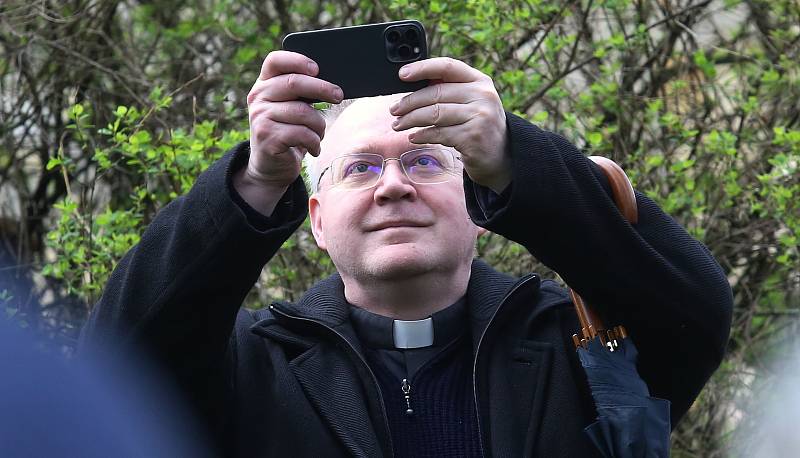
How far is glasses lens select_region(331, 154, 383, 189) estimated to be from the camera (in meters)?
2.92

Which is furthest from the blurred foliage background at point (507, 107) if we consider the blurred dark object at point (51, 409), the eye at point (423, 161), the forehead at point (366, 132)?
the blurred dark object at point (51, 409)

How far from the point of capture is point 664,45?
4.98m

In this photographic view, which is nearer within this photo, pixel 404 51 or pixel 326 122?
pixel 404 51

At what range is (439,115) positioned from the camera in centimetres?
229

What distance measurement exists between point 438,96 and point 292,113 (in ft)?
0.91

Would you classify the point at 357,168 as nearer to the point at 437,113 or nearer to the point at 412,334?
the point at 412,334

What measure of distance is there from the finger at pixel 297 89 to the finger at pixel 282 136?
51 millimetres

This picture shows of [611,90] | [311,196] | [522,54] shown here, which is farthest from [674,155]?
[311,196]

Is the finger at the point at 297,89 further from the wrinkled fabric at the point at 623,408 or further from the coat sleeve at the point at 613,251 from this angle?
the wrinkled fabric at the point at 623,408

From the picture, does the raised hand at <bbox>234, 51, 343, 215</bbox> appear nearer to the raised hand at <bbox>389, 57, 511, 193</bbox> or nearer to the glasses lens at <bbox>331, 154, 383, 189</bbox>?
the raised hand at <bbox>389, 57, 511, 193</bbox>

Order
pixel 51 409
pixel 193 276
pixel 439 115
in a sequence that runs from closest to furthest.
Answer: pixel 51 409 → pixel 439 115 → pixel 193 276

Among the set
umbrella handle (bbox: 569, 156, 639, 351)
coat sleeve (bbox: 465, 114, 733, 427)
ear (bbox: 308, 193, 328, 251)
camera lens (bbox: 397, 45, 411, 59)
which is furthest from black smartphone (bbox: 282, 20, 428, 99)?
ear (bbox: 308, 193, 328, 251)

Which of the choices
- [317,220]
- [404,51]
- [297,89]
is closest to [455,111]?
[404,51]

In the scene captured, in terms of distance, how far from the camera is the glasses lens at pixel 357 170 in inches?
115
